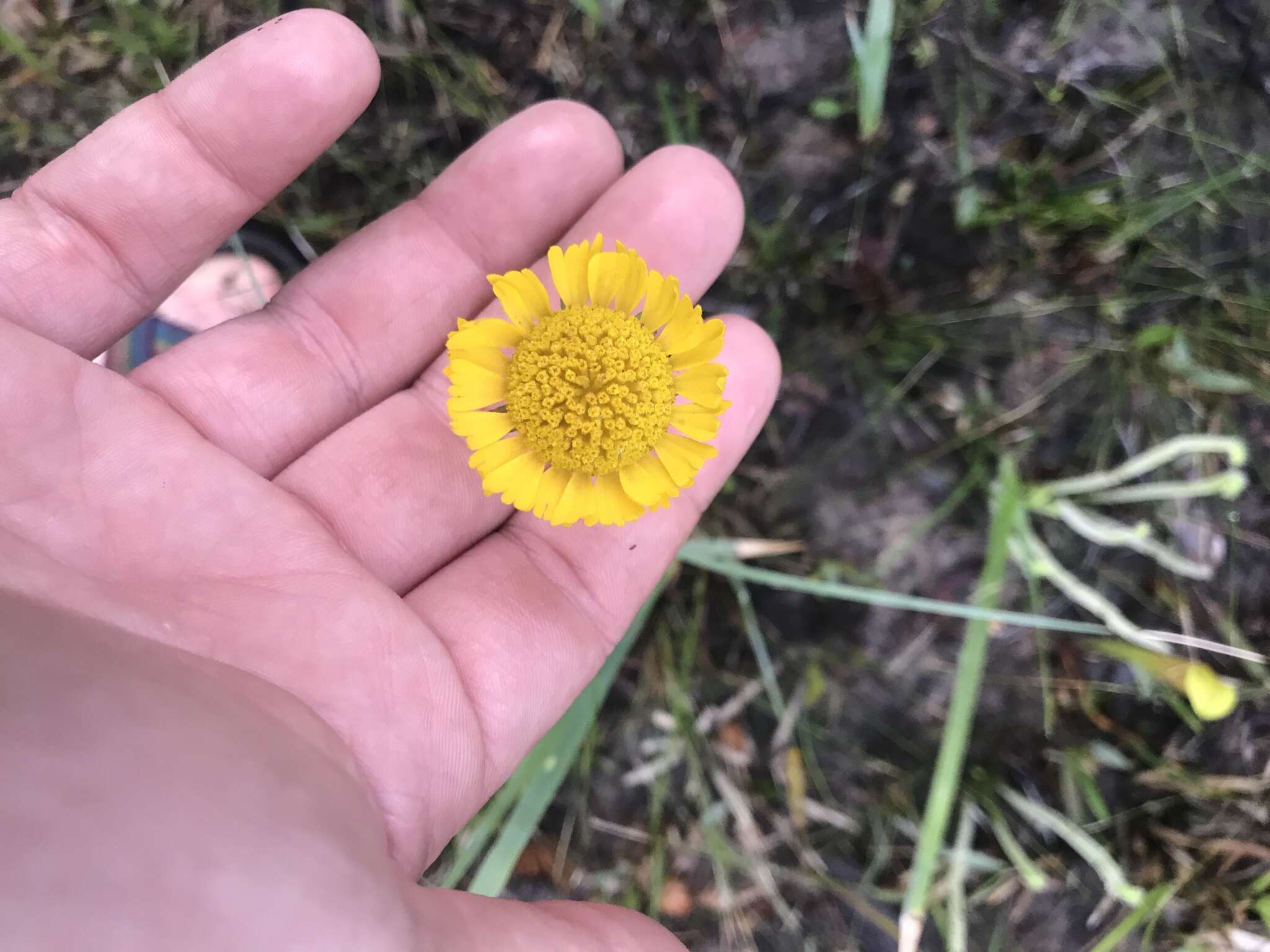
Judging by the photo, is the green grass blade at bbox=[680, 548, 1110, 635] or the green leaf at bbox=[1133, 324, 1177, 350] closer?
the green grass blade at bbox=[680, 548, 1110, 635]

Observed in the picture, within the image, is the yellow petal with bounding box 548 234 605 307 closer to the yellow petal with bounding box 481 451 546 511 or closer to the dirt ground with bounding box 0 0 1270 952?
the yellow petal with bounding box 481 451 546 511

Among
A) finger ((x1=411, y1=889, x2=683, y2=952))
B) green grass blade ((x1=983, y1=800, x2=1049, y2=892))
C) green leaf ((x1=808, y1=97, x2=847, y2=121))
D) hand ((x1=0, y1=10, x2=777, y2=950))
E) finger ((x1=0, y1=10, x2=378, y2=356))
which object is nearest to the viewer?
hand ((x1=0, y1=10, x2=777, y2=950))

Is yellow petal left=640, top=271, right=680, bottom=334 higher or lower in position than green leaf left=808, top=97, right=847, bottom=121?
higher

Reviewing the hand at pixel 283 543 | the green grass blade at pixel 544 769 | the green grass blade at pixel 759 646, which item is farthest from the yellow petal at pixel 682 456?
the green grass blade at pixel 759 646

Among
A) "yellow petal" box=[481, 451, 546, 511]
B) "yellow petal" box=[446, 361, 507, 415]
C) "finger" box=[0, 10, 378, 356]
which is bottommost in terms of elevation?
"yellow petal" box=[481, 451, 546, 511]

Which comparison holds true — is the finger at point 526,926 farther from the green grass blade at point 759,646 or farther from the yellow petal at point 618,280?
the yellow petal at point 618,280

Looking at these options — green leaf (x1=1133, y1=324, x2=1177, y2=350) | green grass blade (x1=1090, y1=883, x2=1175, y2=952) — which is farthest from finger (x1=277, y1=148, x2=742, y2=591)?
green grass blade (x1=1090, y1=883, x2=1175, y2=952)

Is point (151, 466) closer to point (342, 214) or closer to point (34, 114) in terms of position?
point (342, 214)
